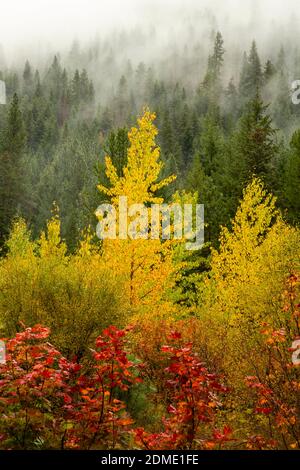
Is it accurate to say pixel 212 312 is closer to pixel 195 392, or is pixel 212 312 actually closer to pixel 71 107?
pixel 195 392

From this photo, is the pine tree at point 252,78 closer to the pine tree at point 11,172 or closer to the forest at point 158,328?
the pine tree at point 11,172

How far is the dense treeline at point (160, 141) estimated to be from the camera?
2648cm

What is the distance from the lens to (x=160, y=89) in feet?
456

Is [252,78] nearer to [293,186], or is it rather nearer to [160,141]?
[160,141]

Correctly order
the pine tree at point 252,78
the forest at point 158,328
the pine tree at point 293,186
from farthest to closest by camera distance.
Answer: the pine tree at point 252,78, the pine tree at point 293,186, the forest at point 158,328

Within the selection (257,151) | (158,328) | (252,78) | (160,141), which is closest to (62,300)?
(158,328)

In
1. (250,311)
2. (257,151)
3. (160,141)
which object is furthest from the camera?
(160,141)

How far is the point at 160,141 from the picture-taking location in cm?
7731

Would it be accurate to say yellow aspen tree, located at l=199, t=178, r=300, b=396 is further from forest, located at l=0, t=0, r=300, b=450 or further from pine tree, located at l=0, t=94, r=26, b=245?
pine tree, located at l=0, t=94, r=26, b=245

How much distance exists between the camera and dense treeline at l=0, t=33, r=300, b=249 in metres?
26.5

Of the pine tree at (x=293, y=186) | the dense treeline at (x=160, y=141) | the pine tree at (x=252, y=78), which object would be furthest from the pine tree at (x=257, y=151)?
the pine tree at (x=252, y=78)
